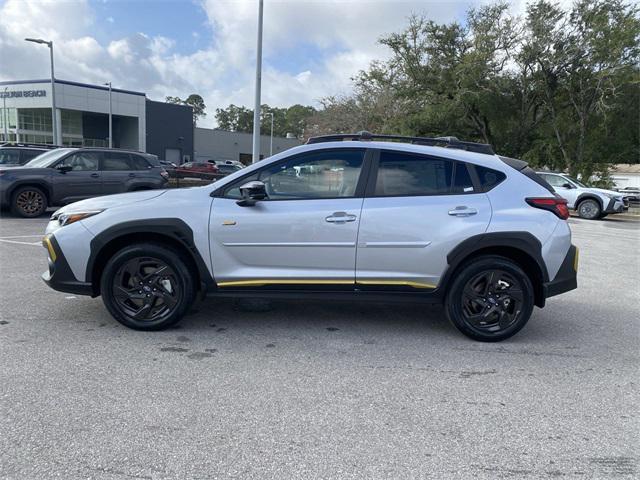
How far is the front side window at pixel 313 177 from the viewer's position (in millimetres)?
4238

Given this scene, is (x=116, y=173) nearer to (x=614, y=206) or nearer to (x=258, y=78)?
(x=258, y=78)

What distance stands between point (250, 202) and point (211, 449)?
2.12 meters

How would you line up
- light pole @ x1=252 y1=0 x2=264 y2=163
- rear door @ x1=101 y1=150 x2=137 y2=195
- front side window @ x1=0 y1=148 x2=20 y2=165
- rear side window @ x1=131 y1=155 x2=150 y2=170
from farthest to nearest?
light pole @ x1=252 y1=0 x2=264 y2=163
front side window @ x1=0 y1=148 x2=20 y2=165
rear side window @ x1=131 y1=155 x2=150 y2=170
rear door @ x1=101 y1=150 x2=137 y2=195

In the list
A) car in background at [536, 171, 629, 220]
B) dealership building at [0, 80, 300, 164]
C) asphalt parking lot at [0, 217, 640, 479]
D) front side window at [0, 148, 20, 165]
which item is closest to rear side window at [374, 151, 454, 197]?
asphalt parking lot at [0, 217, 640, 479]

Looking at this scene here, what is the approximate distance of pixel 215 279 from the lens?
4.21m

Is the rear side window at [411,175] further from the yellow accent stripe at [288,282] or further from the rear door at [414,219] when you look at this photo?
the yellow accent stripe at [288,282]

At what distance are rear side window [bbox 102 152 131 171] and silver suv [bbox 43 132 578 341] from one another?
8052 millimetres

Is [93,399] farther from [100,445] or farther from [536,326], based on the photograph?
[536,326]

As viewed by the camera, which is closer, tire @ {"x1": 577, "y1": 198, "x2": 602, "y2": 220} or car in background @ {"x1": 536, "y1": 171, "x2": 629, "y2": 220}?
car in background @ {"x1": 536, "y1": 171, "x2": 629, "y2": 220}

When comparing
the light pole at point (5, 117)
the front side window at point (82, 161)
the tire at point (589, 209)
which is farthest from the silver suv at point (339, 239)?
the light pole at point (5, 117)

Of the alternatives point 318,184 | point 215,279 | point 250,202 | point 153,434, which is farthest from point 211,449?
point 318,184

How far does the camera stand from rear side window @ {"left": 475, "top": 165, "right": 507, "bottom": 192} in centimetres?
423

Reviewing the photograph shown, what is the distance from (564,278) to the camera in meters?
4.25

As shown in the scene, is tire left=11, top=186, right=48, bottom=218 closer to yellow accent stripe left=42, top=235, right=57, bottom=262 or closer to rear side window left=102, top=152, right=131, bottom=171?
rear side window left=102, top=152, right=131, bottom=171
